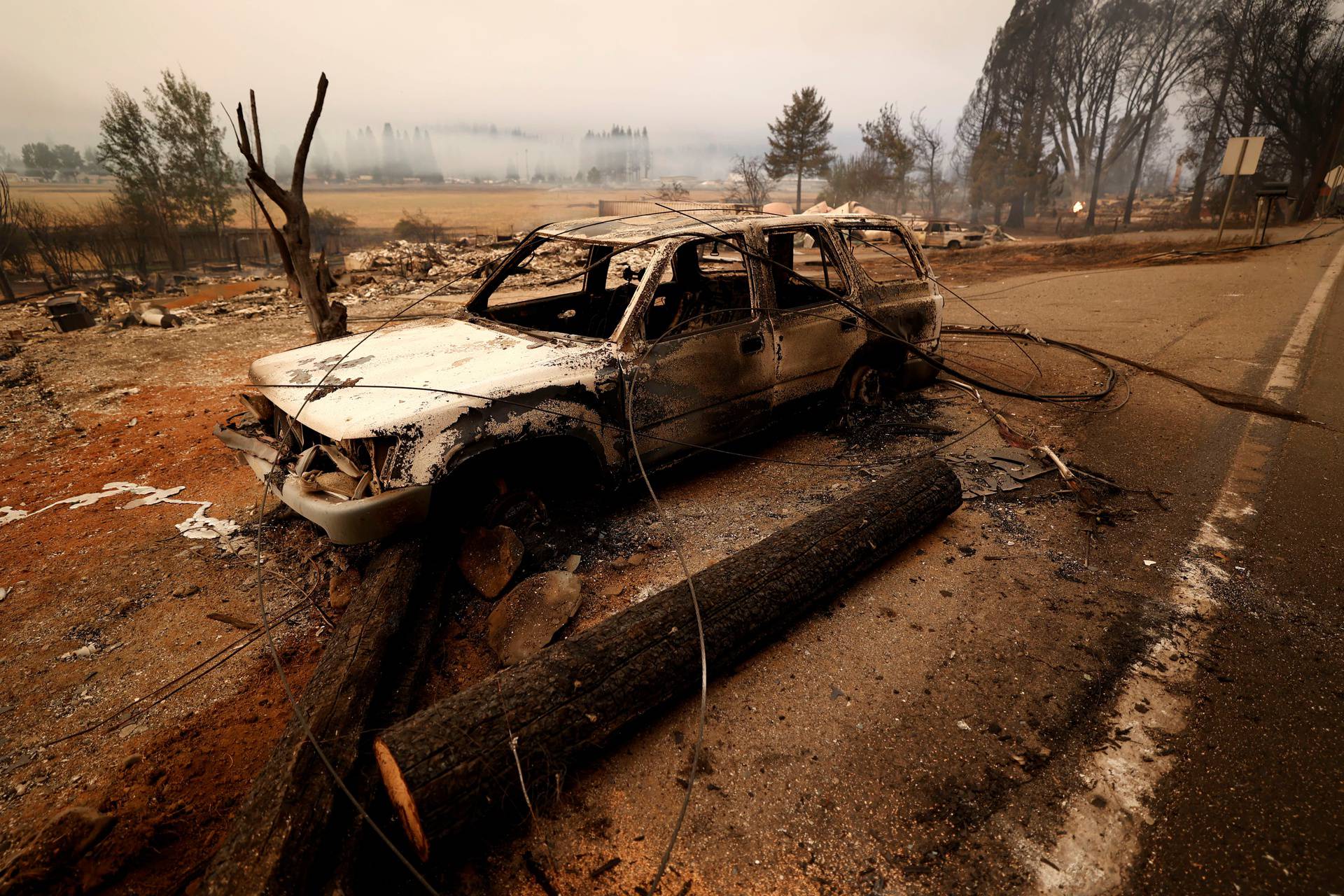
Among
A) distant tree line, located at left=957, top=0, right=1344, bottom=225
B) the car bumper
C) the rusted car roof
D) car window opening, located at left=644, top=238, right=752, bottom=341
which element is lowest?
the car bumper

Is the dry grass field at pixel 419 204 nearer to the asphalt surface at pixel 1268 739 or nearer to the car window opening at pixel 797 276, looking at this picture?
the car window opening at pixel 797 276

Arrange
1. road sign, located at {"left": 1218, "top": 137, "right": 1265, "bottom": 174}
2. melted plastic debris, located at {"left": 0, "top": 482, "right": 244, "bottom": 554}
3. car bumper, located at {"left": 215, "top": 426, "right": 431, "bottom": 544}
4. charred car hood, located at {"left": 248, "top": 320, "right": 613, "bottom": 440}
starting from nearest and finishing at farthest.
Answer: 1. car bumper, located at {"left": 215, "top": 426, "right": 431, "bottom": 544}
2. charred car hood, located at {"left": 248, "top": 320, "right": 613, "bottom": 440}
3. melted plastic debris, located at {"left": 0, "top": 482, "right": 244, "bottom": 554}
4. road sign, located at {"left": 1218, "top": 137, "right": 1265, "bottom": 174}

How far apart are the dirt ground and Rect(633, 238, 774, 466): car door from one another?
1.64 ft

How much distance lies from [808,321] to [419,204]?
64025mm

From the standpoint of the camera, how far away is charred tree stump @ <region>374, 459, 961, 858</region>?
1.76m

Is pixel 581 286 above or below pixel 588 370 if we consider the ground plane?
above

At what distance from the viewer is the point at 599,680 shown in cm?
208

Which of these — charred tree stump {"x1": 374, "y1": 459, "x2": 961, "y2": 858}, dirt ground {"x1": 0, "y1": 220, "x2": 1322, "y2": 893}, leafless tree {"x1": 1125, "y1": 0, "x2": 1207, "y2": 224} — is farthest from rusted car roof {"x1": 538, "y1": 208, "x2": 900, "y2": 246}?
leafless tree {"x1": 1125, "y1": 0, "x2": 1207, "y2": 224}

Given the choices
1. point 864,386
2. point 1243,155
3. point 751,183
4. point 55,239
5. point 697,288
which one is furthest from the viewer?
point 751,183

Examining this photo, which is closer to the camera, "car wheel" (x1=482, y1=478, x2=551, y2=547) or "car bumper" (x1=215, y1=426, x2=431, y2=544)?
"car bumper" (x1=215, y1=426, x2=431, y2=544)

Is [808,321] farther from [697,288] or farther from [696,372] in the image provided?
[696,372]

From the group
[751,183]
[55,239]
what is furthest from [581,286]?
[751,183]

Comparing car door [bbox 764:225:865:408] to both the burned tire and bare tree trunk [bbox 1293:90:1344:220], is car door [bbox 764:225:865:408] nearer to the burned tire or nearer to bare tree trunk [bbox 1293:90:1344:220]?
the burned tire

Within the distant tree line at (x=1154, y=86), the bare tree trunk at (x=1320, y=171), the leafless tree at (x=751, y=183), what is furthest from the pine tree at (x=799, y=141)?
the bare tree trunk at (x=1320, y=171)
